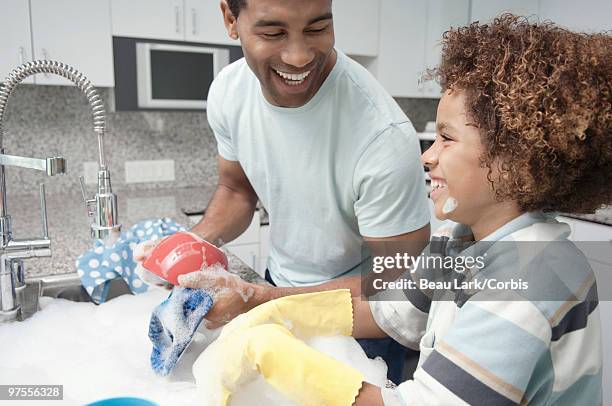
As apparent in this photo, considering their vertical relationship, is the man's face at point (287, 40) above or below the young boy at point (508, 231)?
above

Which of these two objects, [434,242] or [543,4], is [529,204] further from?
[543,4]

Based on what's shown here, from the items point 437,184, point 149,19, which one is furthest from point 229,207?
point 149,19

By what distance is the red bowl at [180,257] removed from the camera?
0.87m

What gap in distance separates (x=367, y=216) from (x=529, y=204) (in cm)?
43

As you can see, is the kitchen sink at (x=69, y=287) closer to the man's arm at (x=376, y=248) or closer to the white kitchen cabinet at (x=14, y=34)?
the man's arm at (x=376, y=248)

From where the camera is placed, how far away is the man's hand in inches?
34.1

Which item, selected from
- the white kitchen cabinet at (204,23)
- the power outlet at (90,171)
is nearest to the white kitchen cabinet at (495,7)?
the white kitchen cabinet at (204,23)

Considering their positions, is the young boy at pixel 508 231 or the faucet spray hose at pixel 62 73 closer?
the young boy at pixel 508 231

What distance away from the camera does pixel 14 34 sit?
196cm

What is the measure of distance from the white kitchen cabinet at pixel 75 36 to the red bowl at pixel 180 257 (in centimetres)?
143

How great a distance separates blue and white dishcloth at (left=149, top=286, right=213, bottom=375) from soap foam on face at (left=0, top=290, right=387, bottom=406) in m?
0.03

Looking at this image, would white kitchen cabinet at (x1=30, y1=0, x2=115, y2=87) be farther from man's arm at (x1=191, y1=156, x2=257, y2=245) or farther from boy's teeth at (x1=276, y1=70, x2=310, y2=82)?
boy's teeth at (x1=276, y1=70, x2=310, y2=82)

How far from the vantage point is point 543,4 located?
10.9ft

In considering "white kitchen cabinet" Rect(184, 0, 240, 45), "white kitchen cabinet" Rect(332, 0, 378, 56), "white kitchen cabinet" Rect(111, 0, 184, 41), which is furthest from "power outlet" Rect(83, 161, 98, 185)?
"white kitchen cabinet" Rect(332, 0, 378, 56)
